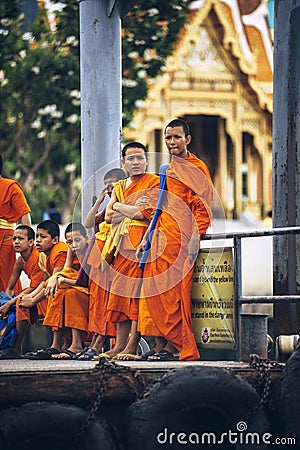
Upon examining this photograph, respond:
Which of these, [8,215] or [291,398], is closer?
[291,398]

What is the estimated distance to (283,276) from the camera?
8.55m

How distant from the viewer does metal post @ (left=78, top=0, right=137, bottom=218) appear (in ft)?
31.5

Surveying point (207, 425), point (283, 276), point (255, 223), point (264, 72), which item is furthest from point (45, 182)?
point (207, 425)

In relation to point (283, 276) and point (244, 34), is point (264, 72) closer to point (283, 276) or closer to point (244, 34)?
→ point (244, 34)

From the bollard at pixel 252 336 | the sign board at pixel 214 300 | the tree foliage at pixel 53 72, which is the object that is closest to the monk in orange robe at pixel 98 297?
the sign board at pixel 214 300

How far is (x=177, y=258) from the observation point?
314 inches

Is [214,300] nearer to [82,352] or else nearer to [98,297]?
[98,297]

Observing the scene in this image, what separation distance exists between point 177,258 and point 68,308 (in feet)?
3.53

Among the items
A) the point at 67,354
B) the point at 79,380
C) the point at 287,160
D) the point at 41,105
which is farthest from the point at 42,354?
the point at 41,105

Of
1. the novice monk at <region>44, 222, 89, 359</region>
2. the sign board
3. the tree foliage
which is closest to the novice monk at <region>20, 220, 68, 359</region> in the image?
the novice monk at <region>44, 222, 89, 359</region>

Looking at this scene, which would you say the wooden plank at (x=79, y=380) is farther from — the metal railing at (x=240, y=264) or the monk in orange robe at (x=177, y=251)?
the monk in orange robe at (x=177, y=251)

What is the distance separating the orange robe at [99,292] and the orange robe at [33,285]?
0.47m

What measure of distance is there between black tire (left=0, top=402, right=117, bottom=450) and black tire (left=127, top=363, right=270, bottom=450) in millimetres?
198

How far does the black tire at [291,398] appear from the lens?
697cm
